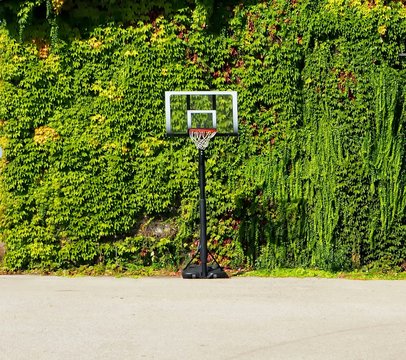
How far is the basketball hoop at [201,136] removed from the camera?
9.90 metres

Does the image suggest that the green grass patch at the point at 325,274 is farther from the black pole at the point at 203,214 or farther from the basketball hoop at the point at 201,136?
the basketball hoop at the point at 201,136

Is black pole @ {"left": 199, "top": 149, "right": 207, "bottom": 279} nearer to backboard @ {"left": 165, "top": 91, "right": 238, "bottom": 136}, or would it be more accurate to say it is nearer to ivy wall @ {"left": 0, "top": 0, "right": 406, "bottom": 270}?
backboard @ {"left": 165, "top": 91, "right": 238, "bottom": 136}

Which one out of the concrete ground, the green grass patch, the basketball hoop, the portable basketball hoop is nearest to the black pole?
the portable basketball hoop

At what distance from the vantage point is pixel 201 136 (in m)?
9.97

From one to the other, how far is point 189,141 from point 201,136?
87 cm

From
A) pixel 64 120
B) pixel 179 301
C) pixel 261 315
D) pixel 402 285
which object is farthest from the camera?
pixel 64 120

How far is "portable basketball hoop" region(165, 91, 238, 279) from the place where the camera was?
9.84 m

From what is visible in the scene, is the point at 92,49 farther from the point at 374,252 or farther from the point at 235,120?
the point at 374,252

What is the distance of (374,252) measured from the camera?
10.7 m

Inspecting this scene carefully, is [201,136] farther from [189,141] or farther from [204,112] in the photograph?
[189,141]

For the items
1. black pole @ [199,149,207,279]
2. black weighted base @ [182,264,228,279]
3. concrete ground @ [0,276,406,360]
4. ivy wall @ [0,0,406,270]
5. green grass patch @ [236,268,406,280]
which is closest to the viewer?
concrete ground @ [0,276,406,360]

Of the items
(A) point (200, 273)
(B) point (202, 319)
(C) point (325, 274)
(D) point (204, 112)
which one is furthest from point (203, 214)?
(B) point (202, 319)

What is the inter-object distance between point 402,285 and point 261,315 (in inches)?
118

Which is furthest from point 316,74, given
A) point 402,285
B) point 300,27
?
point 402,285
